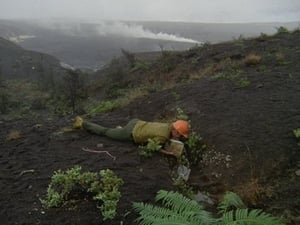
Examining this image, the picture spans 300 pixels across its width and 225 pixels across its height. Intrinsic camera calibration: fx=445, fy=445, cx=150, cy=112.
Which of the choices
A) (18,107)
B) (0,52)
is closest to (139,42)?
(0,52)

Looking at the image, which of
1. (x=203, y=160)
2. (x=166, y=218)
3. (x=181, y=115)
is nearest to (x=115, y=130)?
(x=181, y=115)

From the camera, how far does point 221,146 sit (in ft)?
27.7

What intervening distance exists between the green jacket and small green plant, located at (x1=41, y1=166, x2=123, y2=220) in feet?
5.72

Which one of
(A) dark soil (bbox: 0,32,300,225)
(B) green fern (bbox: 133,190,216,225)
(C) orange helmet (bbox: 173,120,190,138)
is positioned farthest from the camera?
(C) orange helmet (bbox: 173,120,190,138)

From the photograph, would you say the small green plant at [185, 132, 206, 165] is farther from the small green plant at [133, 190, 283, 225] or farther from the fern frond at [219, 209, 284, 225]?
the fern frond at [219, 209, 284, 225]

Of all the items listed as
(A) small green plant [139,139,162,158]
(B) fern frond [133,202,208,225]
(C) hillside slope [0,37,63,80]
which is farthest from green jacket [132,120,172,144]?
(C) hillside slope [0,37,63,80]

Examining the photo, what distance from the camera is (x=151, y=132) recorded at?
27.4ft

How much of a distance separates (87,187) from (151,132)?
222cm

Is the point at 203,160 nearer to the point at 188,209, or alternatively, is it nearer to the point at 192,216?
the point at 188,209

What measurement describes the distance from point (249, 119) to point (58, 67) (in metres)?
54.6

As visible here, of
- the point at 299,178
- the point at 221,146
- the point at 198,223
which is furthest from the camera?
the point at 221,146

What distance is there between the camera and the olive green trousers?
345 inches

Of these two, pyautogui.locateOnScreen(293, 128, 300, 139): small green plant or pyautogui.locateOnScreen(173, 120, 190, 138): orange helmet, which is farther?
pyautogui.locateOnScreen(173, 120, 190, 138): orange helmet

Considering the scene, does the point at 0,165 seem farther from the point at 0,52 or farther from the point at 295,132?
the point at 0,52
